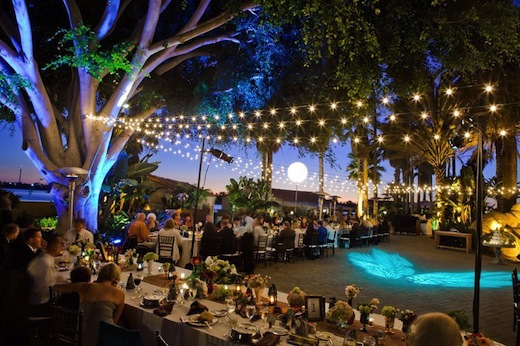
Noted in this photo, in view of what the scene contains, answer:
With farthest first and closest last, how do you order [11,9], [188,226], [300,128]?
1. [300,128]
2. [188,226]
3. [11,9]

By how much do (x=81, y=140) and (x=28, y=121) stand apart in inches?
50.3

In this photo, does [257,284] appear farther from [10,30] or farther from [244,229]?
[10,30]

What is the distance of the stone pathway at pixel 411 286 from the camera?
7113 mm

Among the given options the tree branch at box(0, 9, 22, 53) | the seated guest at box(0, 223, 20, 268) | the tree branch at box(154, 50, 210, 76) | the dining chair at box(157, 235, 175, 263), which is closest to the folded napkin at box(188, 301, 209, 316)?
the seated guest at box(0, 223, 20, 268)

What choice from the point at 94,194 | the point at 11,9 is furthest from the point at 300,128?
the point at 11,9

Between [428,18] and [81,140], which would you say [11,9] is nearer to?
[81,140]

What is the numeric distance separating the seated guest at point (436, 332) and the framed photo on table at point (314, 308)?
1557 mm

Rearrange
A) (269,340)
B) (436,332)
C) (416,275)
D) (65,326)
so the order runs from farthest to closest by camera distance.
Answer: (416,275), (65,326), (269,340), (436,332)

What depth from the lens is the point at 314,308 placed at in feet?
13.1

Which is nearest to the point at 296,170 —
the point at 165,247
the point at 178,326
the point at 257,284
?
the point at 165,247

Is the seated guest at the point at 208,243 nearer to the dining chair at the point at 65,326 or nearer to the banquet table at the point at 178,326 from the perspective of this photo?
the banquet table at the point at 178,326

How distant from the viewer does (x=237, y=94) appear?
12.4 m

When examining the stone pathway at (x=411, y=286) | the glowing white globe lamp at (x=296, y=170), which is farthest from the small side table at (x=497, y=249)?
the glowing white globe lamp at (x=296, y=170)

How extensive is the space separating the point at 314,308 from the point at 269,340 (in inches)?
32.2
